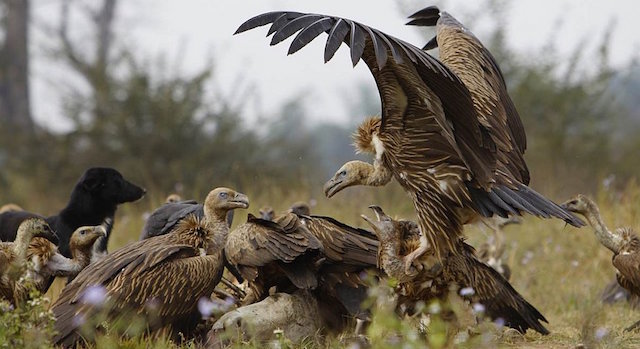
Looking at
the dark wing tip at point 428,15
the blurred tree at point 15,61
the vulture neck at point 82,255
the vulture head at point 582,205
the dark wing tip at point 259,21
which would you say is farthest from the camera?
the blurred tree at point 15,61

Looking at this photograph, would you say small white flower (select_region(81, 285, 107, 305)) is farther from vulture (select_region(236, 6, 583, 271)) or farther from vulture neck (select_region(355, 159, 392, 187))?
vulture neck (select_region(355, 159, 392, 187))

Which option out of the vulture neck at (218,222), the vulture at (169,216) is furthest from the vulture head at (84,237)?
the vulture neck at (218,222)

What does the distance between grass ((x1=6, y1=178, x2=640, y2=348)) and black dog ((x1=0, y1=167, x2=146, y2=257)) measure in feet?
1.96

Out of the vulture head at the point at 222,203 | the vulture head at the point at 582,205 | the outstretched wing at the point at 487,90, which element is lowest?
the vulture head at the point at 222,203

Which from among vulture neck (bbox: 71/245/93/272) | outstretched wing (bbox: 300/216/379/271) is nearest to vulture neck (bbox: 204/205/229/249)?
outstretched wing (bbox: 300/216/379/271)

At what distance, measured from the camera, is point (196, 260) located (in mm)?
6160

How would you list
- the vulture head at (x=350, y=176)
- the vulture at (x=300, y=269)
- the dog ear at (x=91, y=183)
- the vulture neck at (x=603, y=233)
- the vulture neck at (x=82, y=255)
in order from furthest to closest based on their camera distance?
the dog ear at (x=91, y=183) < the vulture neck at (x=603, y=233) < the vulture neck at (x=82, y=255) < the vulture head at (x=350, y=176) < the vulture at (x=300, y=269)

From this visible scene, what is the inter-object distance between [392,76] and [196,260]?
1558 mm

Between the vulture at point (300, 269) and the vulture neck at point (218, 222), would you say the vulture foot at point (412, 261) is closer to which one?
the vulture at point (300, 269)

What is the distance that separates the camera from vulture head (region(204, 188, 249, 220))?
22.8 ft

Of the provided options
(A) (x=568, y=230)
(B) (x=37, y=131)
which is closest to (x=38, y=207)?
(B) (x=37, y=131)

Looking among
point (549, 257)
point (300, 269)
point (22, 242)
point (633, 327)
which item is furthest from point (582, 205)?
point (22, 242)

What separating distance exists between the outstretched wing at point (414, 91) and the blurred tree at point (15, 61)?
21.1m

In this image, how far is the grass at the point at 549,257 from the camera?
6641 millimetres
